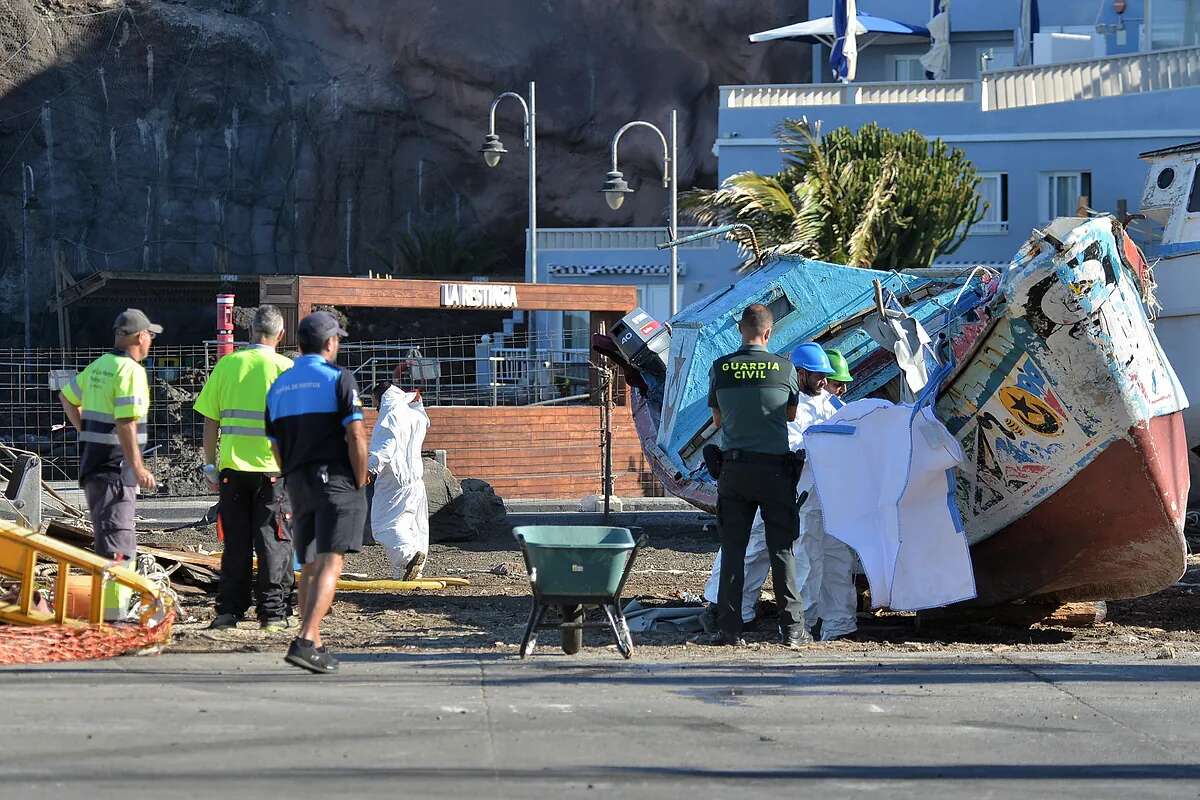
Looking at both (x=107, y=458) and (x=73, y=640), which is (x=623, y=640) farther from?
(x=107, y=458)

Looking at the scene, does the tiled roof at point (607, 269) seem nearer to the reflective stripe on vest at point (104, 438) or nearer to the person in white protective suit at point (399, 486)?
the person in white protective suit at point (399, 486)

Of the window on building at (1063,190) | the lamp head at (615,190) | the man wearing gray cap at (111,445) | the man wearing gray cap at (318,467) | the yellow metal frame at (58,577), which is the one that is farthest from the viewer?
the window on building at (1063,190)

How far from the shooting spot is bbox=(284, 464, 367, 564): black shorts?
7.15 metres

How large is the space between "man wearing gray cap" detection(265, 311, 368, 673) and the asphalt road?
378 mm

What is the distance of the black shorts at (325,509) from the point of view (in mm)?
7152

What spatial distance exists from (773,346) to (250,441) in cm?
481

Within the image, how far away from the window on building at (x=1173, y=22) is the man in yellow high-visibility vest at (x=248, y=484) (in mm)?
31479

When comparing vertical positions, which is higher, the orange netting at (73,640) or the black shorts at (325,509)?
the black shorts at (325,509)

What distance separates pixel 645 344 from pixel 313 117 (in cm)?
3332

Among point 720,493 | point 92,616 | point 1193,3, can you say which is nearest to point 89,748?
point 92,616

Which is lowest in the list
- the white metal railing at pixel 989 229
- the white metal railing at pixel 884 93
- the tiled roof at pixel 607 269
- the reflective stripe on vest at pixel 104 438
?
the reflective stripe on vest at pixel 104 438

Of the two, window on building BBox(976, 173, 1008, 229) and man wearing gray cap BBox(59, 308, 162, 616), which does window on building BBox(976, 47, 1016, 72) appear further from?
man wearing gray cap BBox(59, 308, 162, 616)

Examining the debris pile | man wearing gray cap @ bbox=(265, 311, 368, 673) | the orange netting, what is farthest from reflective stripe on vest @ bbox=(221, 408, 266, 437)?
the debris pile

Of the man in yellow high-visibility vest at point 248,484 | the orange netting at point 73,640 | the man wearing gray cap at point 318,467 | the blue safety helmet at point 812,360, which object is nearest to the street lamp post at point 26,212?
the man in yellow high-visibility vest at point 248,484
